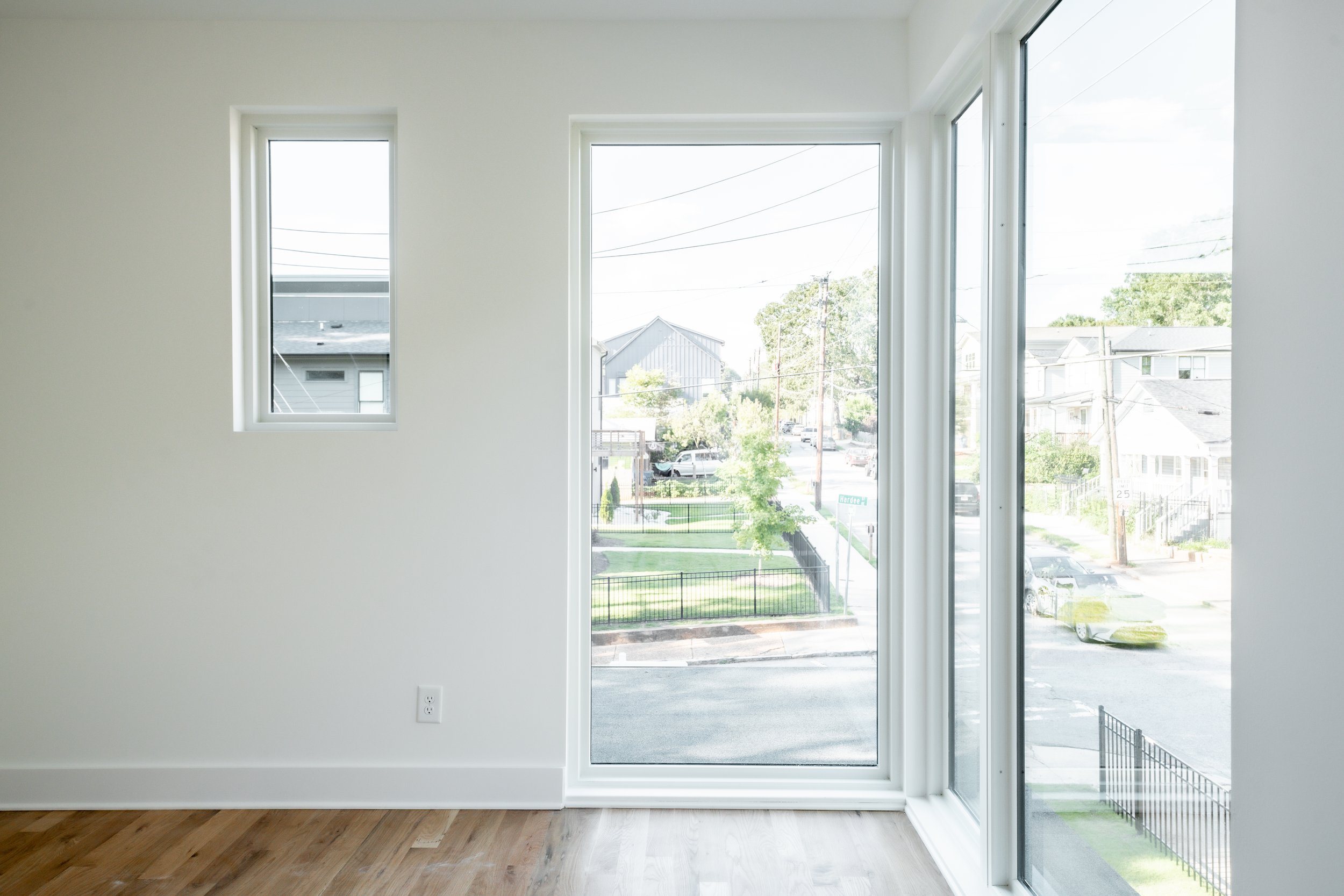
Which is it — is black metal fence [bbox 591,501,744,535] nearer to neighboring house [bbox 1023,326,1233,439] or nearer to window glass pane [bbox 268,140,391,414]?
window glass pane [bbox 268,140,391,414]

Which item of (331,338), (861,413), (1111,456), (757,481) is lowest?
(757,481)

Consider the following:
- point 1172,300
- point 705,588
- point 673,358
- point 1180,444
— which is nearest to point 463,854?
point 705,588

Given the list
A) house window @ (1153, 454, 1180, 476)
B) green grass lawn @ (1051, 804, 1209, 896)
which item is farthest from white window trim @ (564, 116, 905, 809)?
house window @ (1153, 454, 1180, 476)

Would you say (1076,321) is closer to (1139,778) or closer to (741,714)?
(1139,778)

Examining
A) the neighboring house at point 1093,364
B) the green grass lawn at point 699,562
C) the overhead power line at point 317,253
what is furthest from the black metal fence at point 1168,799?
the overhead power line at point 317,253

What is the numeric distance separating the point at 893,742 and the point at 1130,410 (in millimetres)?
1599

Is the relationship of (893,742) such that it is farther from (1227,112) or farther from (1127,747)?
(1227,112)

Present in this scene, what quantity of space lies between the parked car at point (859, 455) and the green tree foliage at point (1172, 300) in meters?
1.22

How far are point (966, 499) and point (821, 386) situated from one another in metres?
0.62

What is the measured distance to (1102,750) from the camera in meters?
1.66

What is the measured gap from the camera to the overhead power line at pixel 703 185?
280cm

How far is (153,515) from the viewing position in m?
2.72

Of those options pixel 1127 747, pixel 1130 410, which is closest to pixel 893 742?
pixel 1127 747

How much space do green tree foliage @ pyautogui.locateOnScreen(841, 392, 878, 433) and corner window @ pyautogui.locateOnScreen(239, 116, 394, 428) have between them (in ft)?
4.97
